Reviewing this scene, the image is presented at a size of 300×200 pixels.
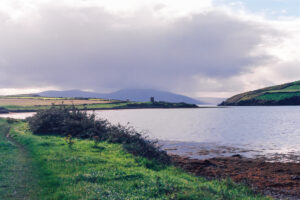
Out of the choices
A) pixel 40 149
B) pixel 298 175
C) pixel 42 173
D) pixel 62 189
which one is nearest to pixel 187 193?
pixel 62 189

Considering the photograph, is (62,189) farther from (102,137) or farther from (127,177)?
(102,137)

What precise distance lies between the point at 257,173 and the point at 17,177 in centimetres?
1703

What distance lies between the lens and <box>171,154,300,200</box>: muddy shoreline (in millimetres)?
17755

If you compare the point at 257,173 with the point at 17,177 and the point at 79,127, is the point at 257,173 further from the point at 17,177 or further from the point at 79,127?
the point at 79,127

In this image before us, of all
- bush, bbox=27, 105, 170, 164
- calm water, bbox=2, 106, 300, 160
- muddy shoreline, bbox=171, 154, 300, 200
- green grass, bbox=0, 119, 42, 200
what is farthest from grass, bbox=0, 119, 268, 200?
calm water, bbox=2, 106, 300, 160

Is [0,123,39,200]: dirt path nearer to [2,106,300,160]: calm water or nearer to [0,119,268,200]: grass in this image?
[0,119,268,200]: grass

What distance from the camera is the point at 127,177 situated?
15797 millimetres

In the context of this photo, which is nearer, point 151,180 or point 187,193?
point 187,193

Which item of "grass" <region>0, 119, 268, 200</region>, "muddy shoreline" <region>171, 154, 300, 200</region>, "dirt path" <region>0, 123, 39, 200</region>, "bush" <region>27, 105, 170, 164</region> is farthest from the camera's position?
"bush" <region>27, 105, 170, 164</region>

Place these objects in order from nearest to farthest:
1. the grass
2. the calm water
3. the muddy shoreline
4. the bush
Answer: the grass < the muddy shoreline < the bush < the calm water

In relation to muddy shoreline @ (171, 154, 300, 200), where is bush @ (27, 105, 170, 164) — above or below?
above

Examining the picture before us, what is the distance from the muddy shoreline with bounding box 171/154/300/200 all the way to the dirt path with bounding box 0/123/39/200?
11514 millimetres

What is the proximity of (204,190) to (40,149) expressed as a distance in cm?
1647

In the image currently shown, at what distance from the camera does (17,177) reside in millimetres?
16094
